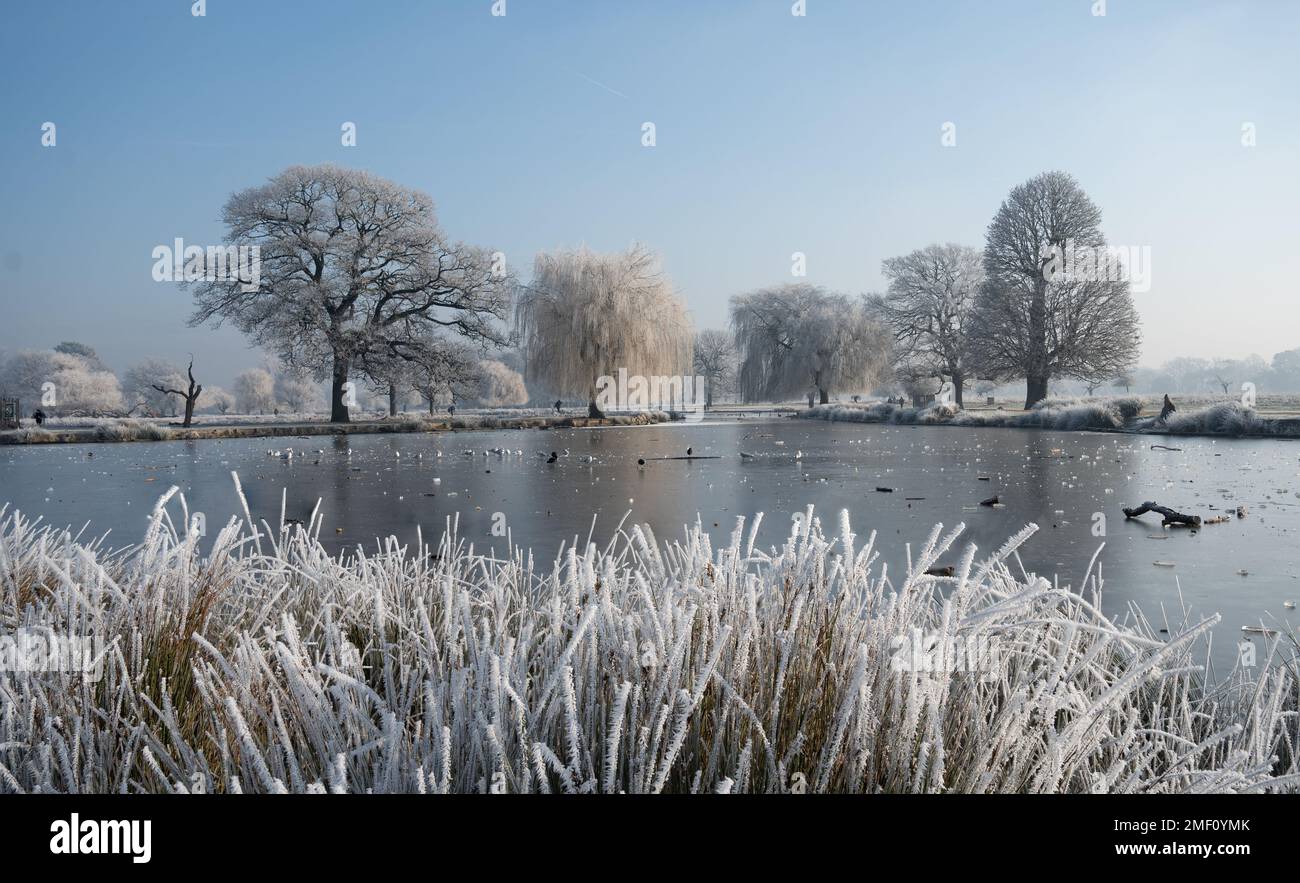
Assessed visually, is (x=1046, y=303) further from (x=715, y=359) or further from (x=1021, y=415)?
(x=715, y=359)

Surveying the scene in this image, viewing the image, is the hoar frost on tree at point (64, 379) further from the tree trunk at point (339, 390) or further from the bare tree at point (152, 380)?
the tree trunk at point (339, 390)

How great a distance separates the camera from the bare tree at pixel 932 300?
33.1 m

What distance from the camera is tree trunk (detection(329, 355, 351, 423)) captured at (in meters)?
20.4

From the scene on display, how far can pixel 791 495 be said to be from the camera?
692 centimetres

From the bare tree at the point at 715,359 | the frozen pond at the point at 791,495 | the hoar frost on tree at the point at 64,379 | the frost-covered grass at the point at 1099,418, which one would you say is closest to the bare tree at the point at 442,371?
the frozen pond at the point at 791,495

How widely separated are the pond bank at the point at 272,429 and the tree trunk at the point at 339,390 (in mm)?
1178

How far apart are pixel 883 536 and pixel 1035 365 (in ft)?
Answer: 83.3

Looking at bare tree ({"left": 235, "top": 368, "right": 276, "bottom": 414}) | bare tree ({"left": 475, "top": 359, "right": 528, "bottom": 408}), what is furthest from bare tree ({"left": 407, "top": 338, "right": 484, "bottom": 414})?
bare tree ({"left": 235, "top": 368, "right": 276, "bottom": 414})

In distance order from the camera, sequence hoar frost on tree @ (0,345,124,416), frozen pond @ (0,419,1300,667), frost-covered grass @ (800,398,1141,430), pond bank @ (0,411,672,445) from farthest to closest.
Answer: hoar frost on tree @ (0,345,124,416) → frost-covered grass @ (800,398,1141,430) → pond bank @ (0,411,672,445) → frozen pond @ (0,419,1300,667)

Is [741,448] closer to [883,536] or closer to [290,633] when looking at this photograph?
[883,536]

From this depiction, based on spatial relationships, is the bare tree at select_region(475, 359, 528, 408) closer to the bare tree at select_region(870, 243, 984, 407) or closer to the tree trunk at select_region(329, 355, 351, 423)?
the bare tree at select_region(870, 243, 984, 407)

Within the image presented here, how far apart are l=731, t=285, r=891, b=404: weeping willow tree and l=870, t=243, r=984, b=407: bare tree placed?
247cm
